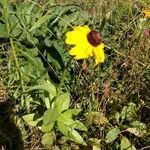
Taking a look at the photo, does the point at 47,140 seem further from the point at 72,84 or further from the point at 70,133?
the point at 72,84

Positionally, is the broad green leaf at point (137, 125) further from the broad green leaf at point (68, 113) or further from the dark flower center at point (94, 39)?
the dark flower center at point (94, 39)

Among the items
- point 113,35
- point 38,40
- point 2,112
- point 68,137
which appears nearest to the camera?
point 68,137

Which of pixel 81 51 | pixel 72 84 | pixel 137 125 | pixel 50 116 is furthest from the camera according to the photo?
pixel 72 84

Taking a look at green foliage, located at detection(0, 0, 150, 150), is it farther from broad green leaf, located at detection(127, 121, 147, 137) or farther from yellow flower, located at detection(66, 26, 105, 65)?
yellow flower, located at detection(66, 26, 105, 65)

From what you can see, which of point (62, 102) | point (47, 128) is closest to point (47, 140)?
point (47, 128)

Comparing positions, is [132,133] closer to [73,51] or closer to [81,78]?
[81,78]

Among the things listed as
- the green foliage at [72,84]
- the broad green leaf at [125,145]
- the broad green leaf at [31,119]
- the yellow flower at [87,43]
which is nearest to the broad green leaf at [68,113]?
the green foliage at [72,84]

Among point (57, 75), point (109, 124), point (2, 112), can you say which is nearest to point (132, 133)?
point (109, 124)

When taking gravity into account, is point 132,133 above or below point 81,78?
below
